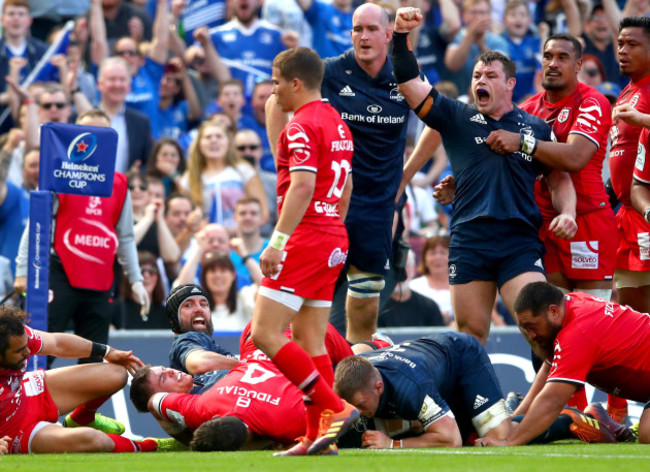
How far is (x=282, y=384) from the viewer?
7.48 metres

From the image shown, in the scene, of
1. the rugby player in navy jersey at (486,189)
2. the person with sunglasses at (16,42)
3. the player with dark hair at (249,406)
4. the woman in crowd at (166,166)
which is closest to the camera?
the player with dark hair at (249,406)

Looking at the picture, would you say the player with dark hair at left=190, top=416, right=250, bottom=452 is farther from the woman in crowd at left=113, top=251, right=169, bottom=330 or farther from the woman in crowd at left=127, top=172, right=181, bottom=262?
the woman in crowd at left=127, top=172, right=181, bottom=262

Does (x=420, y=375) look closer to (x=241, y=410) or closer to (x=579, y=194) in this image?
(x=241, y=410)

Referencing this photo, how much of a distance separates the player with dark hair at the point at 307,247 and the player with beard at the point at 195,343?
1.57 metres

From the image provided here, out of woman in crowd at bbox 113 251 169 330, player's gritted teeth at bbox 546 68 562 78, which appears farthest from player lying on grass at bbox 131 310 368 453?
woman in crowd at bbox 113 251 169 330

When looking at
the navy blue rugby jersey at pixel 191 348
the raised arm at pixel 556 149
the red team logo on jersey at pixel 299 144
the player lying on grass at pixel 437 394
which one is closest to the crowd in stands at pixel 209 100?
the navy blue rugby jersey at pixel 191 348

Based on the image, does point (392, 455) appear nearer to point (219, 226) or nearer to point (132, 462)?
point (132, 462)

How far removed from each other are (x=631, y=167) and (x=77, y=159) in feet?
14.7

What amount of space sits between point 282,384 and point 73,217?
131 inches

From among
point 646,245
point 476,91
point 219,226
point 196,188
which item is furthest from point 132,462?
point 196,188

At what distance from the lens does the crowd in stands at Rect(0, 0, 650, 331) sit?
1194 centimetres

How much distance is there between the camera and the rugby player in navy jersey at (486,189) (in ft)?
26.1

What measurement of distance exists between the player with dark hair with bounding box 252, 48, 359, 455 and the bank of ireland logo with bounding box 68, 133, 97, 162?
2918 mm

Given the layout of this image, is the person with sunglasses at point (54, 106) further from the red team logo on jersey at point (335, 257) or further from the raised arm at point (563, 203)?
the red team logo on jersey at point (335, 257)
